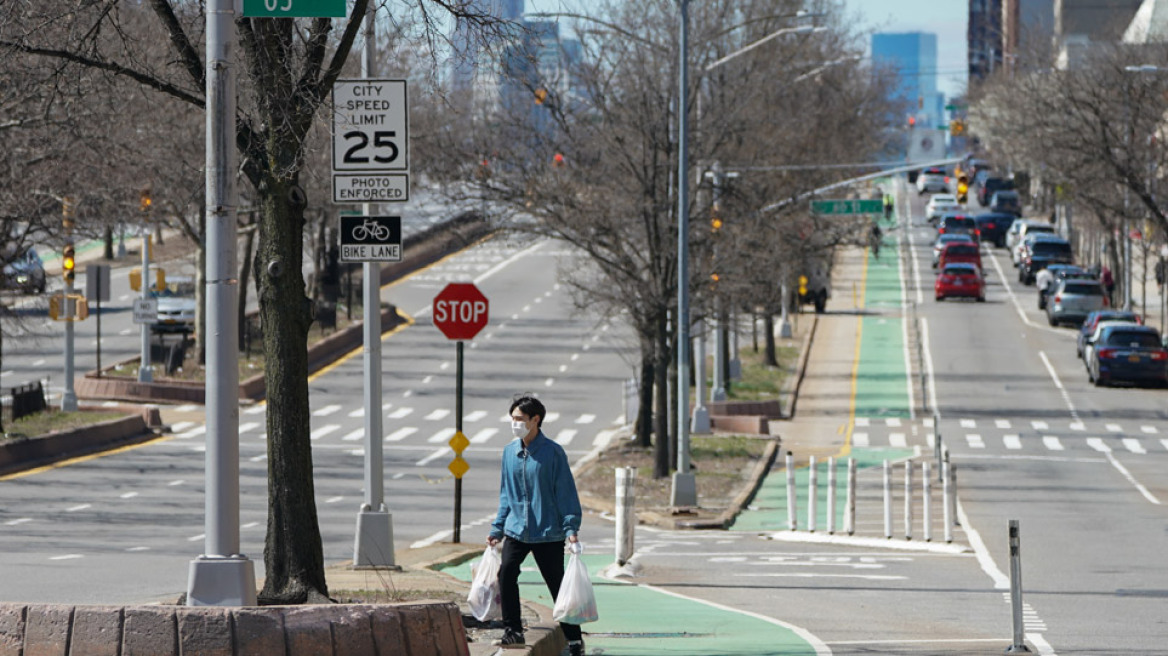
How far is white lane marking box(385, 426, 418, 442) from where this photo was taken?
41.8m

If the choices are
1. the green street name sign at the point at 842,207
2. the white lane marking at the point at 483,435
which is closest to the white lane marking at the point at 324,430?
the white lane marking at the point at 483,435

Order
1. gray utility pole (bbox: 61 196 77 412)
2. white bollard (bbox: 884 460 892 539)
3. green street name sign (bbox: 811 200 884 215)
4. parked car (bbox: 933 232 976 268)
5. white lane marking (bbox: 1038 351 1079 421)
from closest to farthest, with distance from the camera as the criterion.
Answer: white bollard (bbox: 884 460 892 539) → gray utility pole (bbox: 61 196 77 412) → green street name sign (bbox: 811 200 884 215) → white lane marking (bbox: 1038 351 1079 421) → parked car (bbox: 933 232 976 268)

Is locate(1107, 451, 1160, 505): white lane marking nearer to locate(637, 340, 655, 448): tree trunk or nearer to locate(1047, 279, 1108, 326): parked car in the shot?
locate(637, 340, 655, 448): tree trunk

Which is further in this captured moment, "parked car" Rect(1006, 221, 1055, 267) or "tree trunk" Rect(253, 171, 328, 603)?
"parked car" Rect(1006, 221, 1055, 267)

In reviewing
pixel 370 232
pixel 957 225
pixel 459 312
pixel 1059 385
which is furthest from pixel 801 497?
pixel 957 225

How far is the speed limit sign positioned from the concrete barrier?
270 inches

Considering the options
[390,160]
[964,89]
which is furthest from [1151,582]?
[964,89]

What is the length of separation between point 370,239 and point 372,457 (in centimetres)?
277

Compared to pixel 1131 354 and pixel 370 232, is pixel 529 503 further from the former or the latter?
pixel 1131 354

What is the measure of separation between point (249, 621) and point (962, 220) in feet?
274

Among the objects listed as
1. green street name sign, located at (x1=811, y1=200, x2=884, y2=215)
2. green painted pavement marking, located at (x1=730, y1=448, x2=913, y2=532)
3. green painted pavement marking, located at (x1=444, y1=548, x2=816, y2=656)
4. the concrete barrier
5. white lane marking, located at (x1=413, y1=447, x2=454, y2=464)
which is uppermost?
green street name sign, located at (x1=811, y1=200, x2=884, y2=215)

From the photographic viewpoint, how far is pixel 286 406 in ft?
41.9

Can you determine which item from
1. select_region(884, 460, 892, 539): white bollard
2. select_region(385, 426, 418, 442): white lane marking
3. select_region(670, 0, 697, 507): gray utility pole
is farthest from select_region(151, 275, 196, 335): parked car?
select_region(884, 460, 892, 539): white bollard

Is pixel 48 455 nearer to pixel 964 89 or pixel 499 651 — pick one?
pixel 499 651
